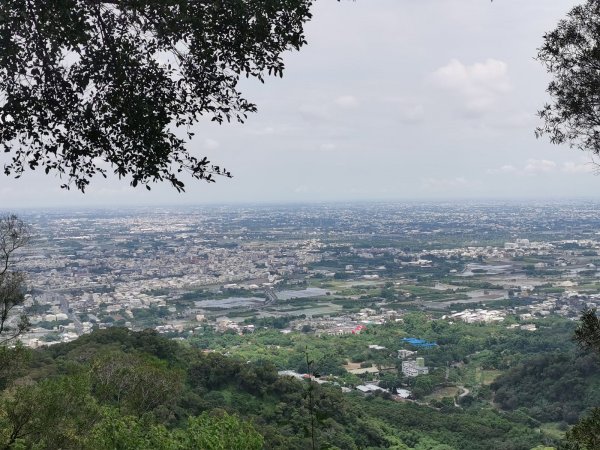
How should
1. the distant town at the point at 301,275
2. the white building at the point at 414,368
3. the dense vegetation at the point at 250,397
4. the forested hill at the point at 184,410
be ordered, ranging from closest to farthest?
1. the forested hill at the point at 184,410
2. the dense vegetation at the point at 250,397
3. the white building at the point at 414,368
4. the distant town at the point at 301,275

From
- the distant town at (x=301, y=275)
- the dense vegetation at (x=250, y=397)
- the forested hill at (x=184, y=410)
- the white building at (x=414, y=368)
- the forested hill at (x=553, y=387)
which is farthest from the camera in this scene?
the distant town at (x=301, y=275)

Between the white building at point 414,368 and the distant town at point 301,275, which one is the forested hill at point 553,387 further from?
the distant town at point 301,275

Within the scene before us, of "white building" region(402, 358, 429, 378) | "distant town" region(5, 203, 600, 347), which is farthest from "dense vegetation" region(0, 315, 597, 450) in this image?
"distant town" region(5, 203, 600, 347)

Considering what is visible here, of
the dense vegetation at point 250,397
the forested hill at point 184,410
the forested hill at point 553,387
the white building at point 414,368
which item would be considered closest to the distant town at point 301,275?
the dense vegetation at point 250,397

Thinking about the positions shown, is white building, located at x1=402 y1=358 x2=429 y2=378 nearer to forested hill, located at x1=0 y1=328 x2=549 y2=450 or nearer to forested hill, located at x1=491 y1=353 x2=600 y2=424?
forested hill, located at x1=491 y1=353 x2=600 y2=424

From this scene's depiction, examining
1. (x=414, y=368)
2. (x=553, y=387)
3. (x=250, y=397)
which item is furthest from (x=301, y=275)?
(x=250, y=397)

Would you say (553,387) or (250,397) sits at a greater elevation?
(250,397)

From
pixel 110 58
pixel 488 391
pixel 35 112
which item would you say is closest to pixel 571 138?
pixel 110 58

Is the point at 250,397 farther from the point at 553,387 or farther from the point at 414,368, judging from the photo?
the point at 553,387

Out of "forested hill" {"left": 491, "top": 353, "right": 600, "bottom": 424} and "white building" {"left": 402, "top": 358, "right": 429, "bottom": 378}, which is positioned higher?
"forested hill" {"left": 491, "top": 353, "right": 600, "bottom": 424}
